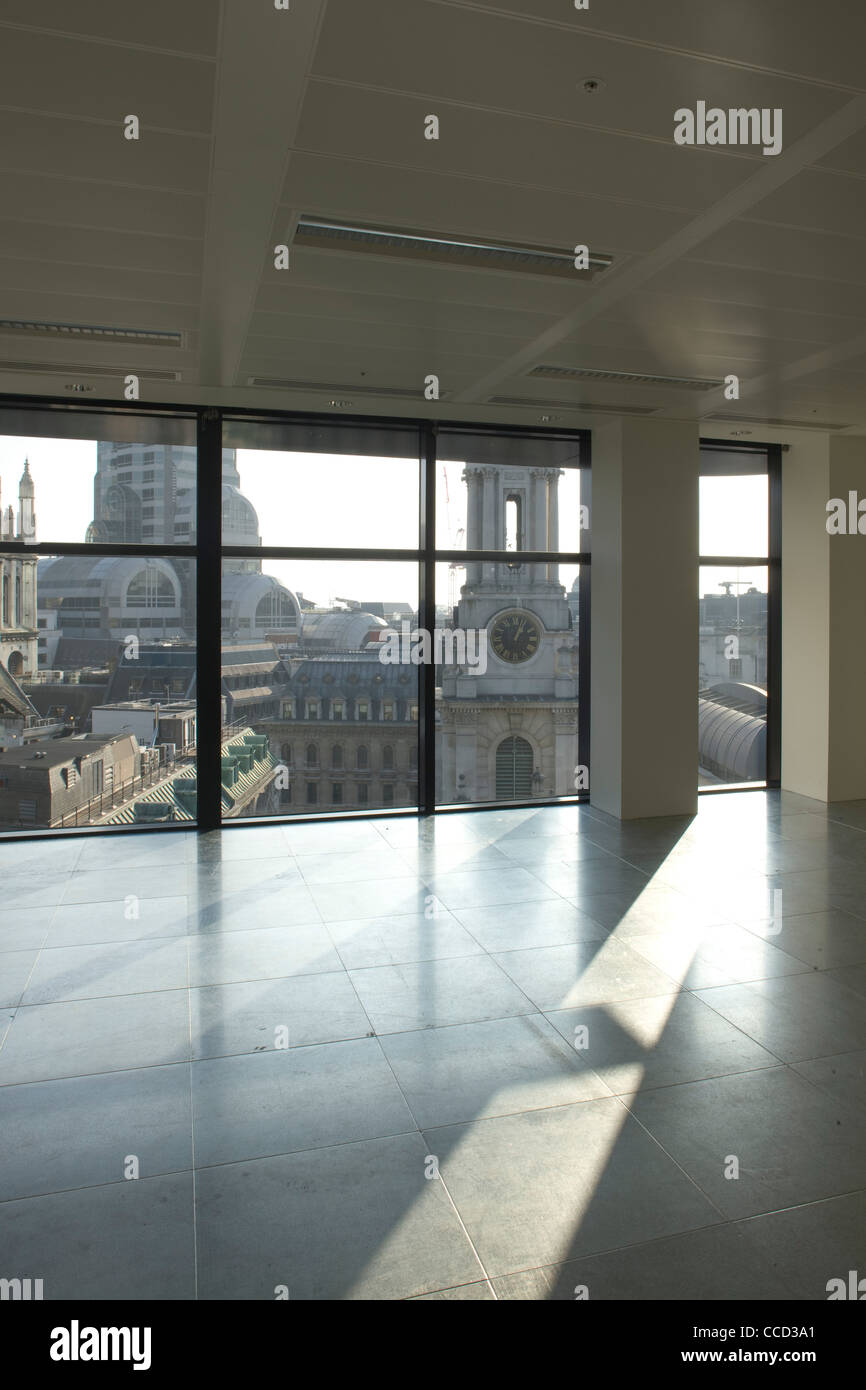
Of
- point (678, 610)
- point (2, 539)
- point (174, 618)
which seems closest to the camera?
point (2, 539)

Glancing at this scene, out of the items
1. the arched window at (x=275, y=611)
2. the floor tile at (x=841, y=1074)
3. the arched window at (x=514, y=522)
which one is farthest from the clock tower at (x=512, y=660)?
the floor tile at (x=841, y=1074)

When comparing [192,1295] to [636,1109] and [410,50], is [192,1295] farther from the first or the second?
[410,50]

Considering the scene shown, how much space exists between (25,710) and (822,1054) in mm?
6038

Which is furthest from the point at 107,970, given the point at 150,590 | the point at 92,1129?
the point at 150,590

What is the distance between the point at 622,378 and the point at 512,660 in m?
2.70

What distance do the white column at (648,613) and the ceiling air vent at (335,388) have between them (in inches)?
74.9

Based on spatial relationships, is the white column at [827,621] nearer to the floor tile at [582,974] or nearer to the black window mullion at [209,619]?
the floor tile at [582,974]

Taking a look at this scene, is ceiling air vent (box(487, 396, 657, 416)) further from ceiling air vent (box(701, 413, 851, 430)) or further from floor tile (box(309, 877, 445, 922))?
floor tile (box(309, 877, 445, 922))

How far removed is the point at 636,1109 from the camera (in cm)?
320

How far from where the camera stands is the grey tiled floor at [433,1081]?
2.48 meters

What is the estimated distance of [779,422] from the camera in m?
7.67

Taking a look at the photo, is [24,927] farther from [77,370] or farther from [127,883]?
[77,370]
